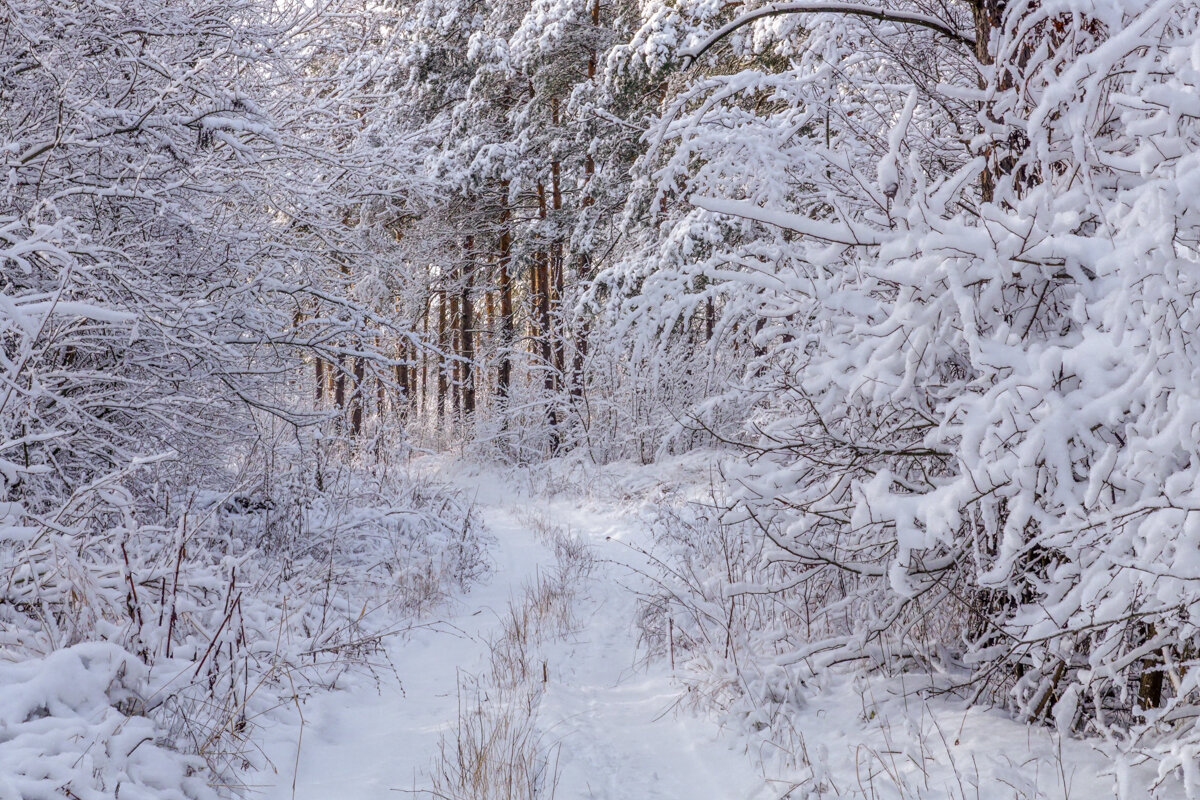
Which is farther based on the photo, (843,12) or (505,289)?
(505,289)

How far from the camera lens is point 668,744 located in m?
3.54

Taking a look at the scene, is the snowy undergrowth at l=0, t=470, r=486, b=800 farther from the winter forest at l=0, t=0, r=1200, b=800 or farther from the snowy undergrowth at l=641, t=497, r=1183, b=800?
the snowy undergrowth at l=641, t=497, r=1183, b=800

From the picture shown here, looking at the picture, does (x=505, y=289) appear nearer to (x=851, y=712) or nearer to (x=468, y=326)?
(x=468, y=326)

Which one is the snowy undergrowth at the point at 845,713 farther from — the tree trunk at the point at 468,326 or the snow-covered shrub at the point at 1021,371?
the tree trunk at the point at 468,326

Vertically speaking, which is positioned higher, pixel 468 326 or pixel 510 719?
pixel 468 326

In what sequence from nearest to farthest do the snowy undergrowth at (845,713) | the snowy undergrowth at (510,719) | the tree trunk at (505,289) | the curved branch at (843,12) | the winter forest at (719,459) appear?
1. the winter forest at (719,459)
2. the snowy undergrowth at (845,713)
3. the snowy undergrowth at (510,719)
4. the curved branch at (843,12)
5. the tree trunk at (505,289)

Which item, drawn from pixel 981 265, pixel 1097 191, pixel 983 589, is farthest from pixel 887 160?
pixel 983 589

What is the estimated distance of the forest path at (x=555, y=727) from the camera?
302cm

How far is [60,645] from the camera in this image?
286 cm

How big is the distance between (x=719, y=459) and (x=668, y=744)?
5.24 ft

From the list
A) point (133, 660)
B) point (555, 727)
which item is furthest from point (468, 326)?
point (133, 660)

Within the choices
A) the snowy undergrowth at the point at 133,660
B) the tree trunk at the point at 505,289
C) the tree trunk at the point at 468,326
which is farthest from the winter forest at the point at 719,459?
the tree trunk at the point at 468,326

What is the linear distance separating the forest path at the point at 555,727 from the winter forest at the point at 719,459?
3cm

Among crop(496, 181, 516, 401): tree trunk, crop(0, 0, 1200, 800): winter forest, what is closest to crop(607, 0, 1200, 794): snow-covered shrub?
crop(0, 0, 1200, 800): winter forest
